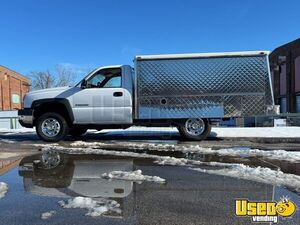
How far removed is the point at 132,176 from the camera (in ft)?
18.8

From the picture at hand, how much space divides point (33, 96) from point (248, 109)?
6665 mm

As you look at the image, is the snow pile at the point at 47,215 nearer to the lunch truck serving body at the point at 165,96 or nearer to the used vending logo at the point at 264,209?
the used vending logo at the point at 264,209

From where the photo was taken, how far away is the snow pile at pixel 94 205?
13.2 feet

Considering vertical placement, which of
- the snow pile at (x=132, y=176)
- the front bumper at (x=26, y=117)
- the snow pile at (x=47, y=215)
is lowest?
the snow pile at (x=47, y=215)

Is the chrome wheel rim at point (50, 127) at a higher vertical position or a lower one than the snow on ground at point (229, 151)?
higher

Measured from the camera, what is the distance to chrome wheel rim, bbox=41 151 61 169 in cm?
688

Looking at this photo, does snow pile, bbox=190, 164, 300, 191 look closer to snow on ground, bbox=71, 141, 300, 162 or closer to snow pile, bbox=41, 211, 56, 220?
snow on ground, bbox=71, 141, 300, 162

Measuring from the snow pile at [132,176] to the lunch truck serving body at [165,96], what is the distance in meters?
4.99

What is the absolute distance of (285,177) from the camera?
215 inches

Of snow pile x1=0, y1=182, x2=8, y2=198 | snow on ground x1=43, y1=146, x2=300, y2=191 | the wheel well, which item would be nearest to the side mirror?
the wheel well

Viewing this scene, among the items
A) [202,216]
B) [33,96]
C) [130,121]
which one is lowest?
[202,216]

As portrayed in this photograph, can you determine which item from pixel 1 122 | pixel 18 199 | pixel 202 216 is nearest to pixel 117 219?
pixel 202 216

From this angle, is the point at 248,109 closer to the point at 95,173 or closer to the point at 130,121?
the point at 130,121

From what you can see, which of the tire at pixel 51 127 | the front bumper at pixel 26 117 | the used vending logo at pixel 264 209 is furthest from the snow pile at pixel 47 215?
the front bumper at pixel 26 117
